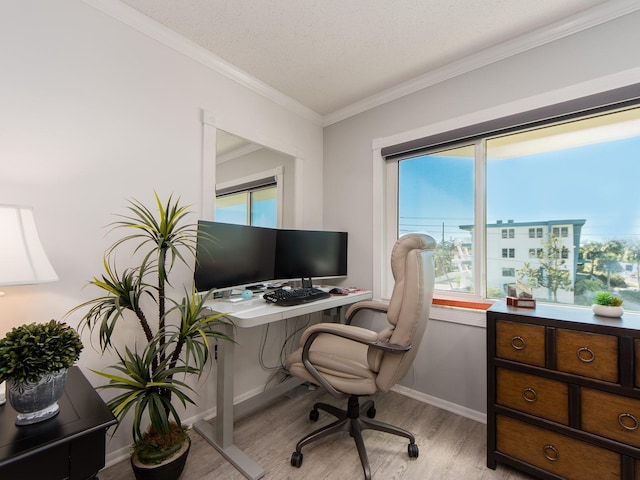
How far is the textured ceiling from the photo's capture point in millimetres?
1651

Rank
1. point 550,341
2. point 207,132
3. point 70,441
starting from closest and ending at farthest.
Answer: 1. point 70,441
2. point 550,341
3. point 207,132

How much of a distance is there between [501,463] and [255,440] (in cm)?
141

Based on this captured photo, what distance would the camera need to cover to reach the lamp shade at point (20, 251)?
98 cm

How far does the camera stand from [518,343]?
1.52 m

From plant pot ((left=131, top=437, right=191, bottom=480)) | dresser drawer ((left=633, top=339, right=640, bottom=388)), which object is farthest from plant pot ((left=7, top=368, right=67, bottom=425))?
dresser drawer ((left=633, top=339, right=640, bottom=388))

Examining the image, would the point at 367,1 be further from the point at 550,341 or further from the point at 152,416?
the point at 152,416

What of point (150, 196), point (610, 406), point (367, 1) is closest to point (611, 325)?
point (610, 406)

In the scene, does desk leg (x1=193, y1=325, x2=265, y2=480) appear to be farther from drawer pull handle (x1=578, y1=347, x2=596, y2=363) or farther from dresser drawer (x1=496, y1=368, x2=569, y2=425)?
drawer pull handle (x1=578, y1=347, x2=596, y2=363)

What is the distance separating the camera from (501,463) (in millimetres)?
1589

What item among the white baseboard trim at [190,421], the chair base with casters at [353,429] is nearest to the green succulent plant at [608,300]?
the chair base with casters at [353,429]

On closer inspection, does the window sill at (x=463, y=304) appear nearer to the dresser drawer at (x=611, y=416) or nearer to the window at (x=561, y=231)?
the window at (x=561, y=231)

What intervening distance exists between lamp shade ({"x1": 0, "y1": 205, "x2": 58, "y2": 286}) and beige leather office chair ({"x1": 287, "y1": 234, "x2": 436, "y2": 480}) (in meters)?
1.16

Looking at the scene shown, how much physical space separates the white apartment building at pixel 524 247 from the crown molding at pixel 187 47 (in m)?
1.94

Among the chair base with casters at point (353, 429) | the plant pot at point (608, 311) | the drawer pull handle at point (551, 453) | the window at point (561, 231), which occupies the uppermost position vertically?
the window at point (561, 231)
